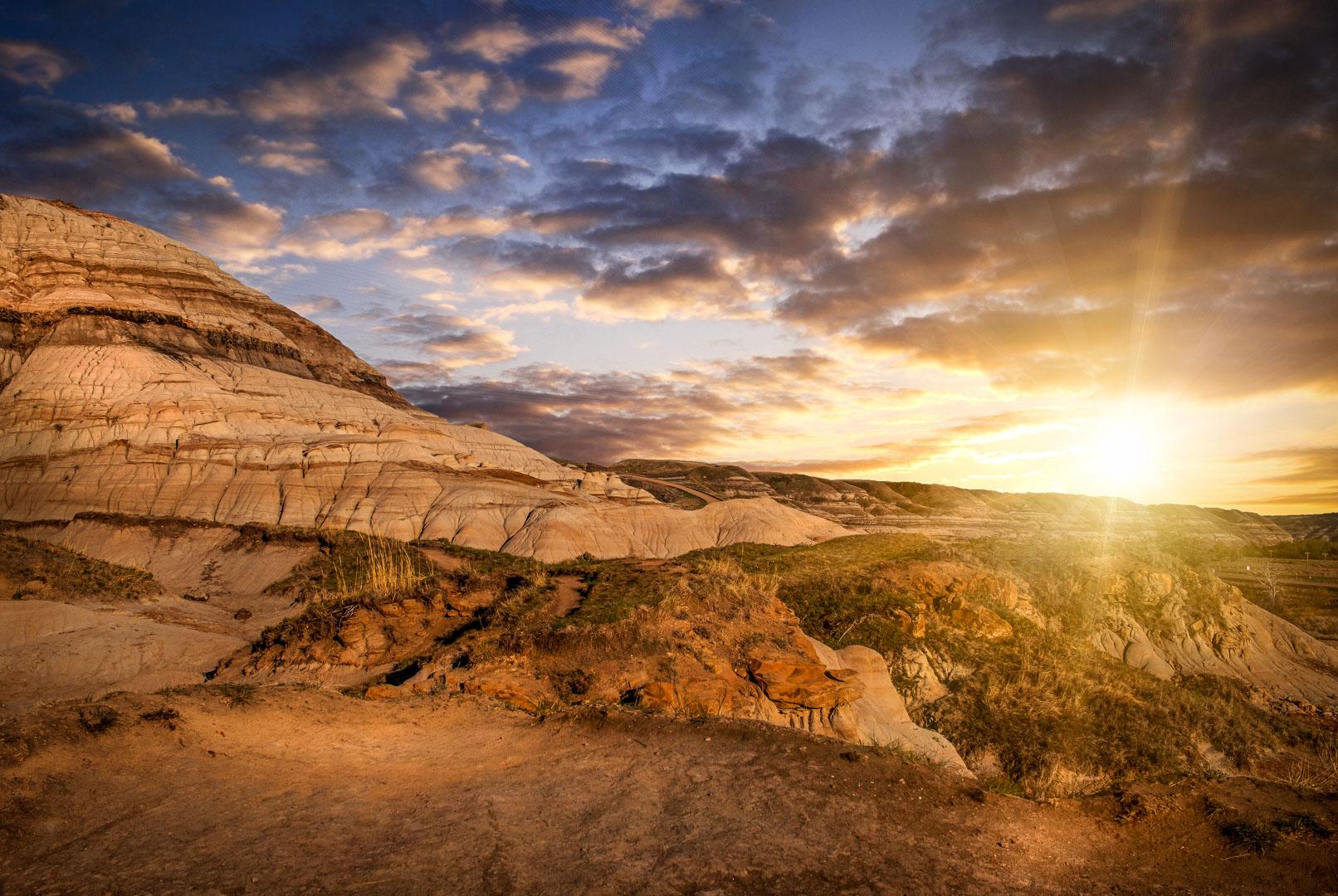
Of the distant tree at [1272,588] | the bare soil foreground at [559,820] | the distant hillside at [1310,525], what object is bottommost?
the distant tree at [1272,588]

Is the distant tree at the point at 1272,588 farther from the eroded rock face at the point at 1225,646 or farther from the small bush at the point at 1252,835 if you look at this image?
the small bush at the point at 1252,835

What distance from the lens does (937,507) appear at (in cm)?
13975

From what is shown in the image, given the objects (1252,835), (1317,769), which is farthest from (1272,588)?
(1252,835)

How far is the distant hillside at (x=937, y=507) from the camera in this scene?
10625 centimetres

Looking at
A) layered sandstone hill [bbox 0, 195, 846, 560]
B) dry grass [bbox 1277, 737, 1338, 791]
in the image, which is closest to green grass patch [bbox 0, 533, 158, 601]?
layered sandstone hill [bbox 0, 195, 846, 560]

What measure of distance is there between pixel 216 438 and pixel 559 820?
4621 cm

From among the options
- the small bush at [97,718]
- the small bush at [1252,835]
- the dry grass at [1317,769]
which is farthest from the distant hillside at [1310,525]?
the small bush at [97,718]

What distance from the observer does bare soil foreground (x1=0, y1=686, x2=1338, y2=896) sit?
5559mm

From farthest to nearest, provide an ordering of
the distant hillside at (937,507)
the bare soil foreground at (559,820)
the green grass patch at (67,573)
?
the distant hillside at (937,507)
the green grass patch at (67,573)
the bare soil foreground at (559,820)

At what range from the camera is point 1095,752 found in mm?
14242

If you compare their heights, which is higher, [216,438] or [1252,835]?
[216,438]

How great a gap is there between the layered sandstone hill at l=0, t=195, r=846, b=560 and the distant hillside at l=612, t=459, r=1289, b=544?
42194 mm

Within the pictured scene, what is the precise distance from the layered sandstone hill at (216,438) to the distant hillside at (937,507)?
4219cm

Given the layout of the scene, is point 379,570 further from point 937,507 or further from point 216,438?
point 937,507
